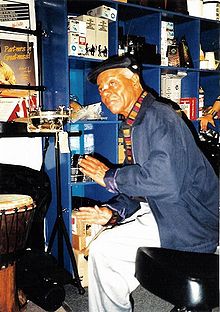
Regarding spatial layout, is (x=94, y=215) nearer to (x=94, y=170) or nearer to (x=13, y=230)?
(x=94, y=170)

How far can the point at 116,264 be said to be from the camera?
1.74m

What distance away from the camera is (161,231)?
168 cm

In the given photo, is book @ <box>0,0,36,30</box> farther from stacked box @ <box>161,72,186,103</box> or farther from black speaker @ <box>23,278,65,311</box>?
black speaker @ <box>23,278,65,311</box>

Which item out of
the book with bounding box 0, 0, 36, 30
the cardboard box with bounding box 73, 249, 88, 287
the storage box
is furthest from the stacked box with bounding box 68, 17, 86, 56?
the cardboard box with bounding box 73, 249, 88, 287

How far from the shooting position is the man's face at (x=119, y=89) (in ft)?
6.04

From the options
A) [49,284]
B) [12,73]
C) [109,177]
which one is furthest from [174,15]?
[49,284]

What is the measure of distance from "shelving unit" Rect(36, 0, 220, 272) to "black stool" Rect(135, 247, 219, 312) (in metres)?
1.18

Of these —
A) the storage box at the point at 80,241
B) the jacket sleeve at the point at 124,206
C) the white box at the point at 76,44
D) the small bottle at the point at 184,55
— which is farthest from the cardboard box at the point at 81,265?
the small bottle at the point at 184,55

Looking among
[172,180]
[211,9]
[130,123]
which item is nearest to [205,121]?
[211,9]

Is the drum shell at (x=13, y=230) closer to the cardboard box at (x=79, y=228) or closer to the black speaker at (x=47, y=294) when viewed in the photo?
the black speaker at (x=47, y=294)

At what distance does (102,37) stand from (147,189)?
5.19 feet

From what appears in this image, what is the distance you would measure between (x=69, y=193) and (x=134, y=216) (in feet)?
2.30

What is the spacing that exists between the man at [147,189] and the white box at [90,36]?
826 mm

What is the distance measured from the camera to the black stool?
4.33ft
